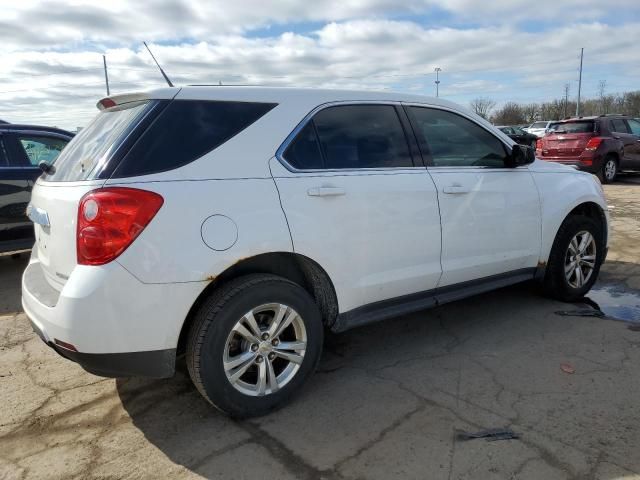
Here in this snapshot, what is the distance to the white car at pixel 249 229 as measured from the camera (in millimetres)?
2545

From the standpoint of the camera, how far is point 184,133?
2.79 meters

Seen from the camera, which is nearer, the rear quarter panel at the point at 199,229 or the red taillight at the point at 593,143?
the rear quarter panel at the point at 199,229

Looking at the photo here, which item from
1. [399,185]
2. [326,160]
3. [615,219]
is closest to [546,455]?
[399,185]

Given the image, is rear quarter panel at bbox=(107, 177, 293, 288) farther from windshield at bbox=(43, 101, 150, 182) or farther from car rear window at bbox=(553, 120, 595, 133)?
car rear window at bbox=(553, 120, 595, 133)

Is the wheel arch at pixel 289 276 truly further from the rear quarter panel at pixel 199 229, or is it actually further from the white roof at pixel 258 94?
the white roof at pixel 258 94

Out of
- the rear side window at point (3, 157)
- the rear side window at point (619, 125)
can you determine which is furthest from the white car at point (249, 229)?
the rear side window at point (619, 125)

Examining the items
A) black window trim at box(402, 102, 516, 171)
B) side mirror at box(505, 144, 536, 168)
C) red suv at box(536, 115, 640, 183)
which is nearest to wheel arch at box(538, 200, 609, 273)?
side mirror at box(505, 144, 536, 168)

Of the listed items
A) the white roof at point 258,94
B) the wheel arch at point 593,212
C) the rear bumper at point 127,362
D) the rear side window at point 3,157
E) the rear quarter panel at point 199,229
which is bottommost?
the rear bumper at point 127,362

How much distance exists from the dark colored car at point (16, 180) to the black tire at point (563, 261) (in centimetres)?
549

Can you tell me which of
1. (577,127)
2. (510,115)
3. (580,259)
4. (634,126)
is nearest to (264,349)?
(580,259)

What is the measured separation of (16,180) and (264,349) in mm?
4632

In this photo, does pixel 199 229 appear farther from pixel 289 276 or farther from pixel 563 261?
pixel 563 261

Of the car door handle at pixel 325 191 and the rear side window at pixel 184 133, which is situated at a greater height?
the rear side window at pixel 184 133

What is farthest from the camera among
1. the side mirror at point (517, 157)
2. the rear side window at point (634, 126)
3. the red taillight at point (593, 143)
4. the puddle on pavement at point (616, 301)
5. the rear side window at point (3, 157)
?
the rear side window at point (634, 126)
